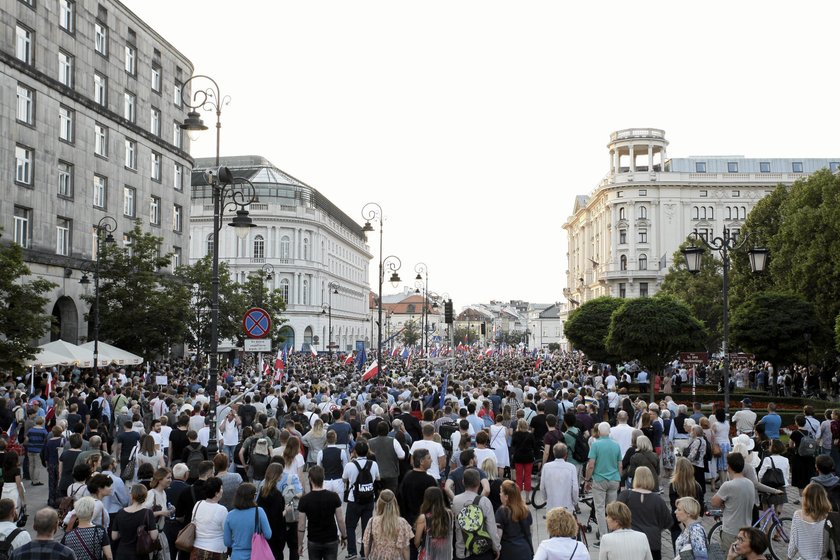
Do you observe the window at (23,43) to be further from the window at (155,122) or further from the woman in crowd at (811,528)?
the woman in crowd at (811,528)

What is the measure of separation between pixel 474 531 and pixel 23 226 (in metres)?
33.1

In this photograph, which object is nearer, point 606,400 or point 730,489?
point 730,489

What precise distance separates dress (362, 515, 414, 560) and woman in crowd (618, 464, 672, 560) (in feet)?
7.29

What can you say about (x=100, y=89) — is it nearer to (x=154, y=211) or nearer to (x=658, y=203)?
(x=154, y=211)

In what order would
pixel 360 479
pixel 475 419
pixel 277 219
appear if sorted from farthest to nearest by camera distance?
1. pixel 277 219
2. pixel 475 419
3. pixel 360 479

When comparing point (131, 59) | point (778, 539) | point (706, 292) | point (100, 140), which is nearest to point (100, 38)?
point (131, 59)

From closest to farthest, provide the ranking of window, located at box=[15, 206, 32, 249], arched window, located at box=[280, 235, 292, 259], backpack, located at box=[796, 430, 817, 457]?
backpack, located at box=[796, 430, 817, 457]
window, located at box=[15, 206, 32, 249]
arched window, located at box=[280, 235, 292, 259]

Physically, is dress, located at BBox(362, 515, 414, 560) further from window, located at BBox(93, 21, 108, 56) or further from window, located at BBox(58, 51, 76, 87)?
window, located at BBox(93, 21, 108, 56)

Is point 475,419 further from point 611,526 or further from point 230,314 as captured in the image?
point 230,314

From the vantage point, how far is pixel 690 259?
19219 millimetres

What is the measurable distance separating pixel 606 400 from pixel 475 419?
9877mm

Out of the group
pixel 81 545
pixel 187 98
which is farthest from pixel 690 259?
pixel 187 98

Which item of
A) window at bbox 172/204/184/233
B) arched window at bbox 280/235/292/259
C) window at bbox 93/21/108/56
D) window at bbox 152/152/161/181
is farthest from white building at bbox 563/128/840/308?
window at bbox 93/21/108/56

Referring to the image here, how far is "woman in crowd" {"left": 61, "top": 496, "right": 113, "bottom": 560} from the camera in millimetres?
7527
